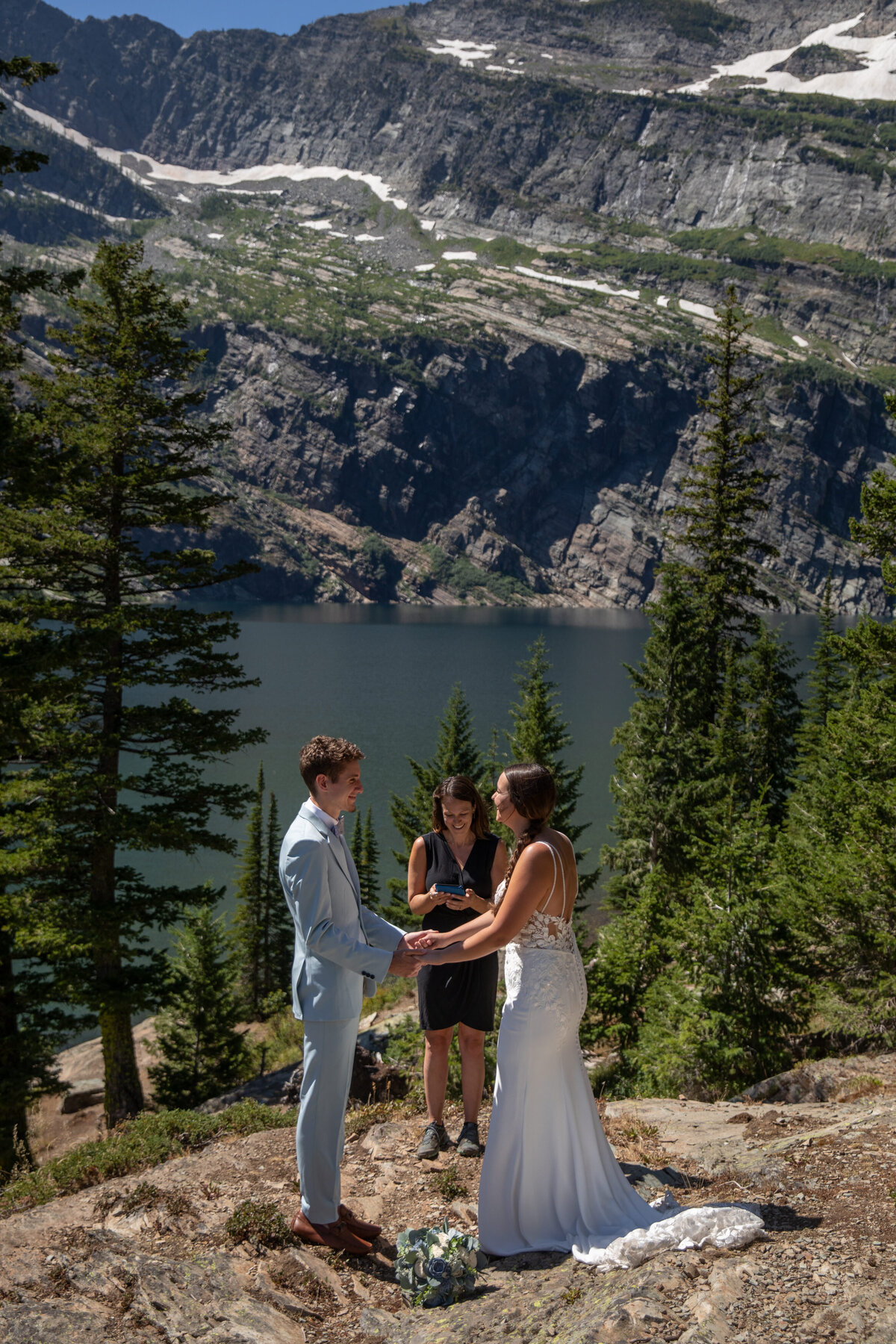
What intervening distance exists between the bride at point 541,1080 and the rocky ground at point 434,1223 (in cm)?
22

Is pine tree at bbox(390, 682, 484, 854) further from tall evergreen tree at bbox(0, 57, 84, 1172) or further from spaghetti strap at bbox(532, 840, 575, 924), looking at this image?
spaghetti strap at bbox(532, 840, 575, 924)

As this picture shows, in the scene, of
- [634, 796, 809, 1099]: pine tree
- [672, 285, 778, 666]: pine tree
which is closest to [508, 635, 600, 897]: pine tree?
[672, 285, 778, 666]: pine tree

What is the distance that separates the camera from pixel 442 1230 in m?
4.62

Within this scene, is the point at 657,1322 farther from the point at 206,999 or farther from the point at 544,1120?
the point at 206,999

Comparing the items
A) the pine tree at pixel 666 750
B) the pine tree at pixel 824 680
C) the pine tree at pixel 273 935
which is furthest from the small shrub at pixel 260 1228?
the pine tree at pixel 273 935

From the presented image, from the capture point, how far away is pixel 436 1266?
4367mm

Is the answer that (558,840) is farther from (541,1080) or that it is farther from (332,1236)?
(332,1236)

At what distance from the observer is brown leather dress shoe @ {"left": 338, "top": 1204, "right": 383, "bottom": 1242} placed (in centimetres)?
497

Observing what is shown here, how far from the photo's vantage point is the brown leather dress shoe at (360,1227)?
497 centimetres

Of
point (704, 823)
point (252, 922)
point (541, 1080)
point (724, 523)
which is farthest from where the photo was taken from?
point (252, 922)

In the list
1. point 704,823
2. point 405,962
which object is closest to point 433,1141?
point 405,962

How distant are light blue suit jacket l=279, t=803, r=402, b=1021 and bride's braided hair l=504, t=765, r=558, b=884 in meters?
0.93

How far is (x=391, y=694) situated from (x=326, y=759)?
78.2m

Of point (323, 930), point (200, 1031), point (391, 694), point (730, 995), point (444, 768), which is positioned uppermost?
point (323, 930)
